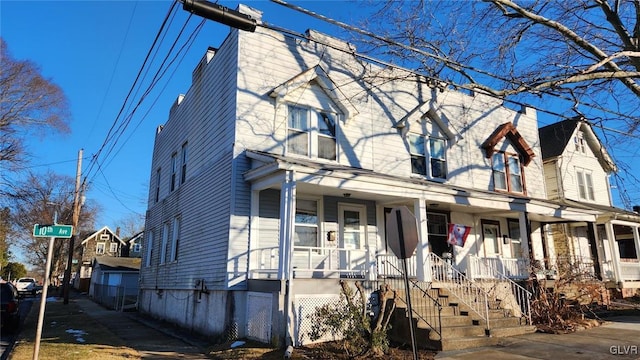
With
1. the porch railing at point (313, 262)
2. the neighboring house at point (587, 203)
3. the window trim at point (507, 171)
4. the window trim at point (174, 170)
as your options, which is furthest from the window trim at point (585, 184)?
A: the window trim at point (174, 170)

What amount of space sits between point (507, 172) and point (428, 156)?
191 inches

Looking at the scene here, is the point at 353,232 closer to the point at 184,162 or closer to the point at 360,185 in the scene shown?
the point at 360,185

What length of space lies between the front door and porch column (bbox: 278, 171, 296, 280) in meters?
3.65

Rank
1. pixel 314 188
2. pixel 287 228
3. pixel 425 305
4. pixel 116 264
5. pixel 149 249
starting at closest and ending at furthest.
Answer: pixel 287 228 < pixel 425 305 < pixel 314 188 < pixel 149 249 < pixel 116 264

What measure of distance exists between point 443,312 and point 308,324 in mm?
3352

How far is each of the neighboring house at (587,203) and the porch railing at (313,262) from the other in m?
10.8

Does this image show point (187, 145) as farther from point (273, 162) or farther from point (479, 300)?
point (479, 300)

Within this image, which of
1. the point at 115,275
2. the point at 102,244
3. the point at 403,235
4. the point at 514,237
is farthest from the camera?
the point at 102,244

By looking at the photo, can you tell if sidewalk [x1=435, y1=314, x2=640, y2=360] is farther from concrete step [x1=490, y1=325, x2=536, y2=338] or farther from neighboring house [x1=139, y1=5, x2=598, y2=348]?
neighboring house [x1=139, y1=5, x2=598, y2=348]

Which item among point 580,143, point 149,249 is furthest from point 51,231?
point 580,143

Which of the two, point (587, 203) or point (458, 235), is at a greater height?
point (587, 203)

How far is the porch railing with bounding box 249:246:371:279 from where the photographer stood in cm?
1178

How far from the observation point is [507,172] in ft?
63.1

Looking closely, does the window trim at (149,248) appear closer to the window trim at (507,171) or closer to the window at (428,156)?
the window at (428,156)
